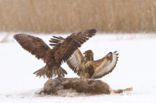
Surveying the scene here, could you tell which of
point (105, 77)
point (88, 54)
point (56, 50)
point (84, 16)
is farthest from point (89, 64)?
point (84, 16)

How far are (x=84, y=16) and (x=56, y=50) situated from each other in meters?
5.80

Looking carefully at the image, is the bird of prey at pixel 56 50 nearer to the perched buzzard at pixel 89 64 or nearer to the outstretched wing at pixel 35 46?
the outstretched wing at pixel 35 46

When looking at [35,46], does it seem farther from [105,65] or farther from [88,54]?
[105,65]

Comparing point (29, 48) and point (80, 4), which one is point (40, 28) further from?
point (29, 48)

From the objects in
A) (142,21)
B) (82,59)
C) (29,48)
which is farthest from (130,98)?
(142,21)

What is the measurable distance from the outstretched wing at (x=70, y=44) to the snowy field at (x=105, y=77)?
263 mm

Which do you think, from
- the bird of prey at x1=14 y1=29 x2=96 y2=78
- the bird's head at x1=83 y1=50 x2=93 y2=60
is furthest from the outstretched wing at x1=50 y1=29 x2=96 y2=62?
the bird's head at x1=83 y1=50 x2=93 y2=60

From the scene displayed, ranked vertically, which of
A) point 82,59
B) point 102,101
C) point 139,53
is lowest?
point 102,101

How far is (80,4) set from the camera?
29.8 ft

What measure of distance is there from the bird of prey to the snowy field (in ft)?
0.55

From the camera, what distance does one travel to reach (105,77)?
436 cm

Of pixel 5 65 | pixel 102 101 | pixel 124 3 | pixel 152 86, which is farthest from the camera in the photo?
pixel 124 3

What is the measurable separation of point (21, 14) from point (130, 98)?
6437mm

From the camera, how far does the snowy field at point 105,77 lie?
311cm
